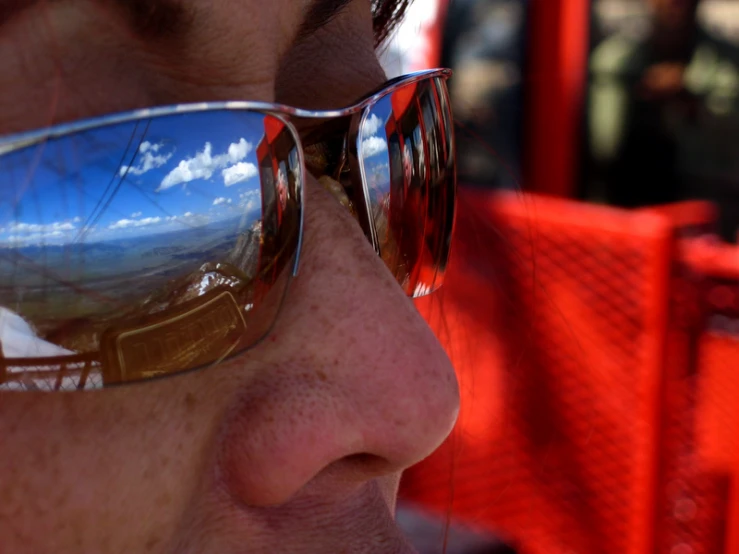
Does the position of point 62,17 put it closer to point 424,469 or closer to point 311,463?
point 311,463

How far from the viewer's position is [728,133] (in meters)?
4.69

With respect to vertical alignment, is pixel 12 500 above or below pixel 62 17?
below

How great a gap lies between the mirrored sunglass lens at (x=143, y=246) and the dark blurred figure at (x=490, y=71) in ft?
12.7

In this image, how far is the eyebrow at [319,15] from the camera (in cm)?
100

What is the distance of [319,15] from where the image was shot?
103cm

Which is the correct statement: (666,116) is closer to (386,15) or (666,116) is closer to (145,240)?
(386,15)

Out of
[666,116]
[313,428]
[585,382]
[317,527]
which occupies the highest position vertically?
[313,428]

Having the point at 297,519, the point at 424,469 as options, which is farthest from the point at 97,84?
the point at 424,469

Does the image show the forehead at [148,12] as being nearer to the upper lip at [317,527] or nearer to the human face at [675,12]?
the upper lip at [317,527]

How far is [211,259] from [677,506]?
271 centimetres

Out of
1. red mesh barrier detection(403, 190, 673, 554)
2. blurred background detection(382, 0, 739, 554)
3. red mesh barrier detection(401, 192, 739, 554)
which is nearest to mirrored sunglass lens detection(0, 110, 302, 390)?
blurred background detection(382, 0, 739, 554)

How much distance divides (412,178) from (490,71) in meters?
3.80

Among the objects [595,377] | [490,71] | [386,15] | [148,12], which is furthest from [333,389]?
[490,71]

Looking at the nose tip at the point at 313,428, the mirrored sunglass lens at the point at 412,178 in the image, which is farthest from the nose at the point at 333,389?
the mirrored sunglass lens at the point at 412,178
